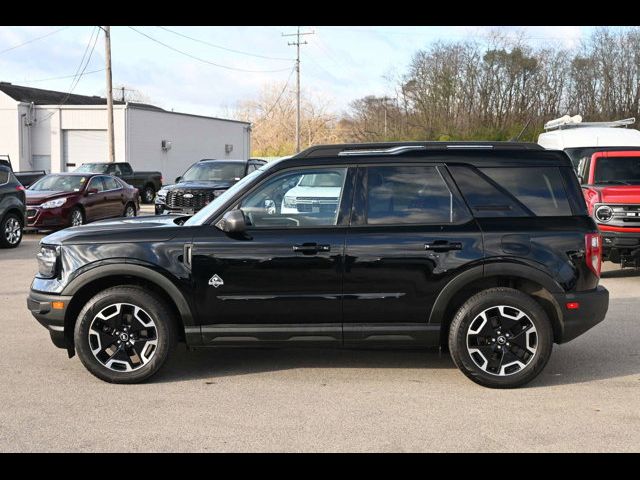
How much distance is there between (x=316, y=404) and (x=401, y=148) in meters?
2.13

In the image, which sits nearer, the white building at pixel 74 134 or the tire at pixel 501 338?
the tire at pixel 501 338

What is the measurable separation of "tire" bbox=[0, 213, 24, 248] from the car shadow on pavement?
887cm

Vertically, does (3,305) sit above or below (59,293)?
below

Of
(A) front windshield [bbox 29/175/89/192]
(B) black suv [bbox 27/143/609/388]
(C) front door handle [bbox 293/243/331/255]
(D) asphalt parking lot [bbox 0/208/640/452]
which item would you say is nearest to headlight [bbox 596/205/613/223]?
(D) asphalt parking lot [bbox 0/208/640/452]

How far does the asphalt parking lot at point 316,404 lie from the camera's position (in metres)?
4.34

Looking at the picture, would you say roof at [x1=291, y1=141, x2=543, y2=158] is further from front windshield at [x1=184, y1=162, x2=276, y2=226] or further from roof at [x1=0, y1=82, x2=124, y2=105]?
roof at [x1=0, y1=82, x2=124, y2=105]

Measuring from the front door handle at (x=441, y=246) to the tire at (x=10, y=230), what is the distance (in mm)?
11082

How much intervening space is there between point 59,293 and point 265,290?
1.60m

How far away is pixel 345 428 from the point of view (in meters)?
4.54

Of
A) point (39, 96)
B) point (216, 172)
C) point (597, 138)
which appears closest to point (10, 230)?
point (216, 172)

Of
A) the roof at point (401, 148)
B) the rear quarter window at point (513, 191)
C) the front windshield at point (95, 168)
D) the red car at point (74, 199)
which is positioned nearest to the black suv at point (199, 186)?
the red car at point (74, 199)

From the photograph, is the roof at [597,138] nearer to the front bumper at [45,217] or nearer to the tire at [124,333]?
the front bumper at [45,217]

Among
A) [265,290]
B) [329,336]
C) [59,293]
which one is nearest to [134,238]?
[59,293]
